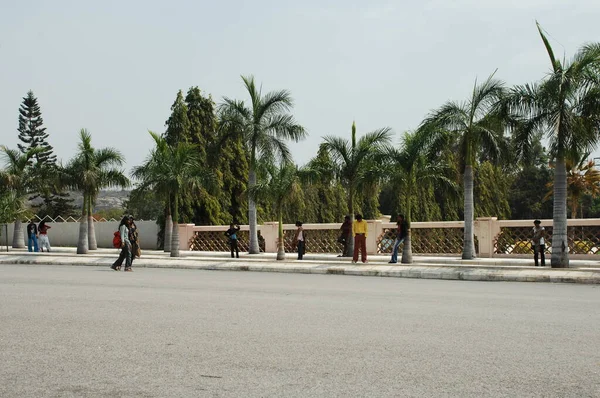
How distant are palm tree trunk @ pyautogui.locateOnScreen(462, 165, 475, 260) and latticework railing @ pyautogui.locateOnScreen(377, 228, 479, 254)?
320 cm

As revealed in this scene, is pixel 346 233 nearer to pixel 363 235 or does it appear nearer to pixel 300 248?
pixel 300 248

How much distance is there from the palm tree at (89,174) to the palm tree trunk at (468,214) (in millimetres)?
16790

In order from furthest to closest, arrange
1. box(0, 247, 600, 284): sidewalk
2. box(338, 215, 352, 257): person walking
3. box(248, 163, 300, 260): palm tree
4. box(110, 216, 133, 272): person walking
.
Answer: box(338, 215, 352, 257): person walking, box(248, 163, 300, 260): palm tree, box(110, 216, 133, 272): person walking, box(0, 247, 600, 284): sidewalk

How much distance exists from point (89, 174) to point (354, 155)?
13265 millimetres

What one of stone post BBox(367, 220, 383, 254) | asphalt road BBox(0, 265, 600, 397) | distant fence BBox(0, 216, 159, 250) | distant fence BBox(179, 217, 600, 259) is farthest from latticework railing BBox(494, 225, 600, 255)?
distant fence BBox(0, 216, 159, 250)

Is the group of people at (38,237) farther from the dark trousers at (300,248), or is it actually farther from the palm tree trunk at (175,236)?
the dark trousers at (300,248)

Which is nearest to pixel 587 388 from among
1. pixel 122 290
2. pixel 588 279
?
pixel 122 290

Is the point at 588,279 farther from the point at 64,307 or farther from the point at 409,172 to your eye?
the point at 64,307

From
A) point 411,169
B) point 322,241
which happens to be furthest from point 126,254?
point 322,241

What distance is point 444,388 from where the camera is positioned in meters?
6.27

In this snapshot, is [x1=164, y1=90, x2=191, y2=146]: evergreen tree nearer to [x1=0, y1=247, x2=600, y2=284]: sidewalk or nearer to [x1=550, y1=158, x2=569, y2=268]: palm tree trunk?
[x1=0, y1=247, x2=600, y2=284]: sidewalk

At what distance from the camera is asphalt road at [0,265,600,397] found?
6402 mm

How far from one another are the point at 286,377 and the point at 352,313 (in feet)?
15.6

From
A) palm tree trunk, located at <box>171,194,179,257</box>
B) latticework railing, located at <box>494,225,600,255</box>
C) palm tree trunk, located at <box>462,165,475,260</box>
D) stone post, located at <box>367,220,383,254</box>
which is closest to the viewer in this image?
palm tree trunk, located at <box>462,165,475,260</box>
